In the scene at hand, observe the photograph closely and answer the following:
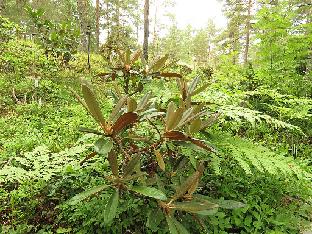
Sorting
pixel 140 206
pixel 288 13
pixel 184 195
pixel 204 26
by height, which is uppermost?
pixel 204 26

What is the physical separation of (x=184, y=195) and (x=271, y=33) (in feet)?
16.0

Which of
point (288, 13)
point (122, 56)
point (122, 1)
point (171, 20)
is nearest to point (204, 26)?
point (171, 20)

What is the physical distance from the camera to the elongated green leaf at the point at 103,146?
5.60ft

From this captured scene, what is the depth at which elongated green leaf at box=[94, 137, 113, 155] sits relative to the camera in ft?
5.60

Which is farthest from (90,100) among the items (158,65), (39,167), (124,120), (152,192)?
(158,65)

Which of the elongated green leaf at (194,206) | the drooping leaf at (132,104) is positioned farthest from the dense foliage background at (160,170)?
the elongated green leaf at (194,206)

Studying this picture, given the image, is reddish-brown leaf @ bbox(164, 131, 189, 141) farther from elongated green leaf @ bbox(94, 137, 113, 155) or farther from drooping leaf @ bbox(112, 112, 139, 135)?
elongated green leaf @ bbox(94, 137, 113, 155)

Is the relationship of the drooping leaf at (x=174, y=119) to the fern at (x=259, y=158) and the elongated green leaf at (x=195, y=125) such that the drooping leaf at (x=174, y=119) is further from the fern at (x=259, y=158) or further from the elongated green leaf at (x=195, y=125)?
the fern at (x=259, y=158)

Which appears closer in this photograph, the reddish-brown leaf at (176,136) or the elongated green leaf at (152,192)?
the elongated green leaf at (152,192)

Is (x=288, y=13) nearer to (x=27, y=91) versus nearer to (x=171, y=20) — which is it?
(x=27, y=91)

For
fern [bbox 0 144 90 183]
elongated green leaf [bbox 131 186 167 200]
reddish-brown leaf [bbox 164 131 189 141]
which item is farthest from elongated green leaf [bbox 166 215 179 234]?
fern [bbox 0 144 90 183]

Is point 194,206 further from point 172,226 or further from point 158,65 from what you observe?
point 158,65

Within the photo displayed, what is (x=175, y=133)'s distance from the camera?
1.91m

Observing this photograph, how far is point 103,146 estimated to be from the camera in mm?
1757
